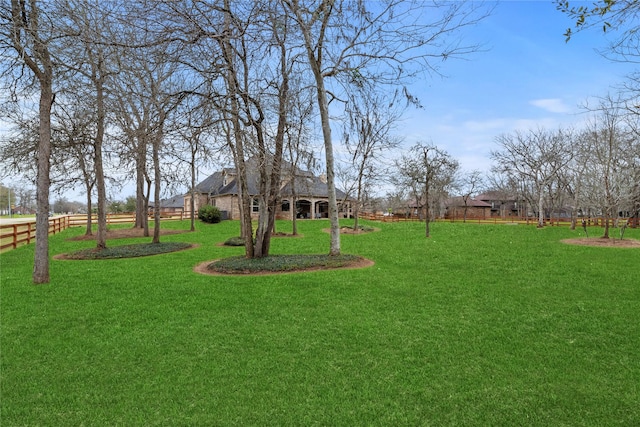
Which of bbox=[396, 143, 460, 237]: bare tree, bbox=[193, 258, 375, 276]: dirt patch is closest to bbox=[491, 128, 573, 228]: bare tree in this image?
bbox=[396, 143, 460, 237]: bare tree

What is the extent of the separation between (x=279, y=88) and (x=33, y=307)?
27.4 feet

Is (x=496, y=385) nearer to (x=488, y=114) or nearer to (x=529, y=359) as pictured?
(x=529, y=359)

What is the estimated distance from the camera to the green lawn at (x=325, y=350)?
315 centimetres

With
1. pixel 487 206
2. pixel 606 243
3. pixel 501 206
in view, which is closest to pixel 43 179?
pixel 606 243

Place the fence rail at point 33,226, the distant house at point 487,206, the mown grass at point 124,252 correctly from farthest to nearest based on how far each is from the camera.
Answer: the distant house at point 487,206 < the fence rail at point 33,226 < the mown grass at point 124,252

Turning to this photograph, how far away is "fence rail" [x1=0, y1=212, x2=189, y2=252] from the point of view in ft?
51.0

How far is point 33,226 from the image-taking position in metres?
21.5

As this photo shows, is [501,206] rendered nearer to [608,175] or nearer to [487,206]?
[487,206]

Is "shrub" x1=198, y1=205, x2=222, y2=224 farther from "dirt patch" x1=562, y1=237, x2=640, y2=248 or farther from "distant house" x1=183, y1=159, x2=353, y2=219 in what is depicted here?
"dirt patch" x1=562, y1=237, x2=640, y2=248

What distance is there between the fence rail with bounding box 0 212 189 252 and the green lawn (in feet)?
30.4

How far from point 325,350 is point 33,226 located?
24.3m

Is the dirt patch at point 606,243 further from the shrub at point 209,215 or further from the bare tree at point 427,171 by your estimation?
the shrub at point 209,215

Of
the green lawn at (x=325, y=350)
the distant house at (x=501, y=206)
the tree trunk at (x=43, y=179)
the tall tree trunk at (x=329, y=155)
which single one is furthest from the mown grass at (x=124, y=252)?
the distant house at (x=501, y=206)

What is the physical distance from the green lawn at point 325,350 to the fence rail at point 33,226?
365 inches
